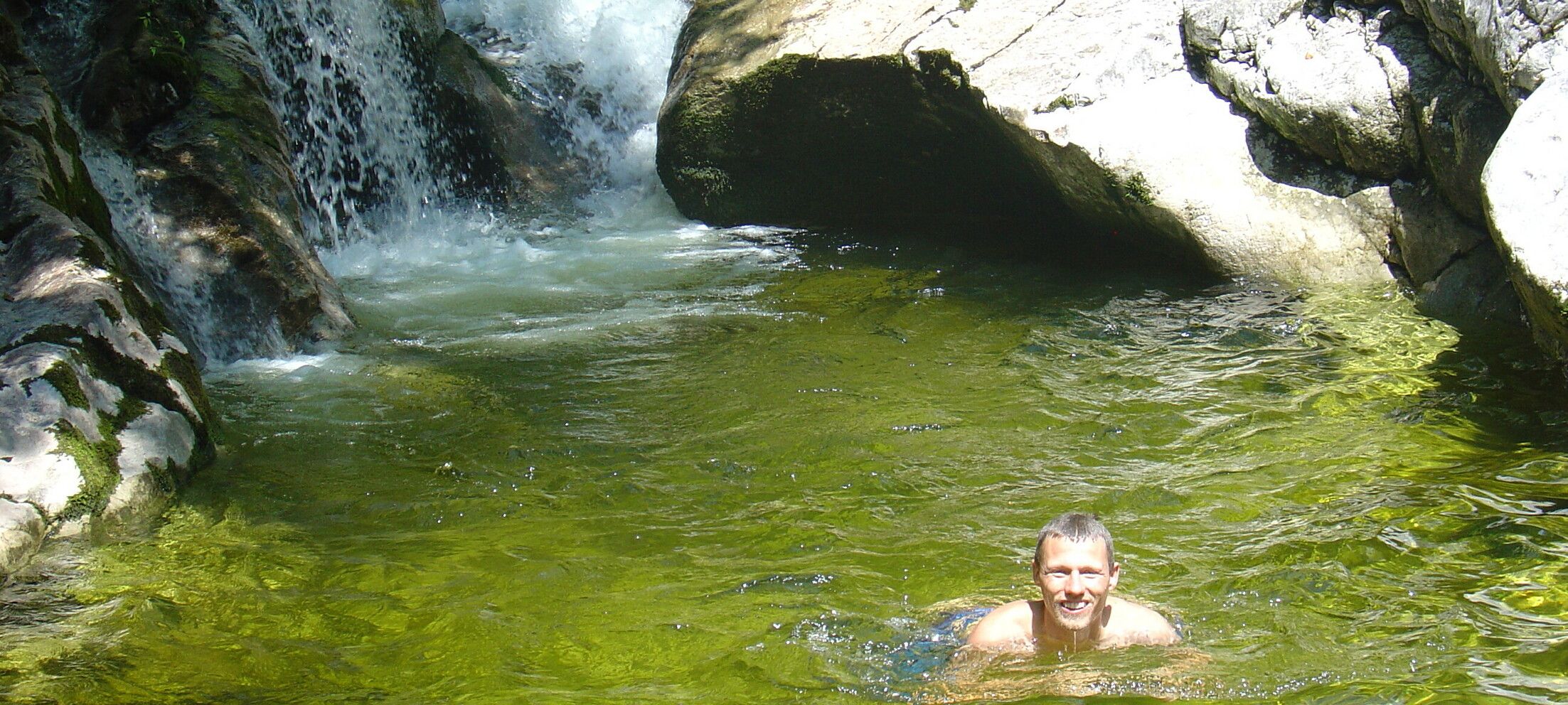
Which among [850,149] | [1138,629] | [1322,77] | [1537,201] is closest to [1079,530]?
[1138,629]

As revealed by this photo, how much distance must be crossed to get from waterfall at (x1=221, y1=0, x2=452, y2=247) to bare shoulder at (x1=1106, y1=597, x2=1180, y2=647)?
293 inches

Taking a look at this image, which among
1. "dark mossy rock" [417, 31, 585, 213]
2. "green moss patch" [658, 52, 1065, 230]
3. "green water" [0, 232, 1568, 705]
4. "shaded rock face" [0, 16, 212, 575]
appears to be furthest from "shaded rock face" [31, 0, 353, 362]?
"green moss patch" [658, 52, 1065, 230]

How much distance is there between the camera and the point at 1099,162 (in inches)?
296

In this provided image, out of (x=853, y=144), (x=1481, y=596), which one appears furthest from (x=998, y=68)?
(x=1481, y=596)

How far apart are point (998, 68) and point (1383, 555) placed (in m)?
4.58

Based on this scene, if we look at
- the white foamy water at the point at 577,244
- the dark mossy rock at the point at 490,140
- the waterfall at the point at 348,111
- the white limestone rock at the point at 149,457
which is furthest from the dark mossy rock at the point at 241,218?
the dark mossy rock at the point at 490,140

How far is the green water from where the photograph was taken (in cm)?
353

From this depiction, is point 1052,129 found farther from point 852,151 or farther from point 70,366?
point 70,366

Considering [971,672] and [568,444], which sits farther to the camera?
[568,444]

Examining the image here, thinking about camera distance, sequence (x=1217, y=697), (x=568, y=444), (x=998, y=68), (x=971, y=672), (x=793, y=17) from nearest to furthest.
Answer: (x=1217, y=697)
(x=971, y=672)
(x=568, y=444)
(x=998, y=68)
(x=793, y=17)

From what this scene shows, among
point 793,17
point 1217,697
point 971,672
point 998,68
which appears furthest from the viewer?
point 793,17

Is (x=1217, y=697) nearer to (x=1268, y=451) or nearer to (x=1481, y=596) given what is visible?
(x=1481, y=596)

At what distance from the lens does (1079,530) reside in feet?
11.6

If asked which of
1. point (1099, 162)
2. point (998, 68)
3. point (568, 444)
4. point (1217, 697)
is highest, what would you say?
point (998, 68)
